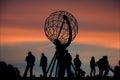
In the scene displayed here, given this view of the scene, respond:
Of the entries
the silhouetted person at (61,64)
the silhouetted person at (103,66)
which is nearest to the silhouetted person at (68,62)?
the silhouetted person at (61,64)

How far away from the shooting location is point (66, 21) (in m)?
36.8

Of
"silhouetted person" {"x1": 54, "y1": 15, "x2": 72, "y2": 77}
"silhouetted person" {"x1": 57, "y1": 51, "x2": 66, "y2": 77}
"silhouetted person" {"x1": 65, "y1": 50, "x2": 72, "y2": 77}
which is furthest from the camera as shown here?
"silhouetted person" {"x1": 54, "y1": 15, "x2": 72, "y2": 77}

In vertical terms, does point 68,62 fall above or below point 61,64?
above

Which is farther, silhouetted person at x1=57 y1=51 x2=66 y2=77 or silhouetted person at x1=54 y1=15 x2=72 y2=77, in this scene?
silhouetted person at x1=54 y1=15 x2=72 y2=77

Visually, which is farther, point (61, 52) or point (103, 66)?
point (61, 52)

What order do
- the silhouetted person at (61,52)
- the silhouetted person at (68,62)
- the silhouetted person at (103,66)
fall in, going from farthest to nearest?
1. the silhouetted person at (61,52)
2. the silhouetted person at (68,62)
3. the silhouetted person at (103,66)

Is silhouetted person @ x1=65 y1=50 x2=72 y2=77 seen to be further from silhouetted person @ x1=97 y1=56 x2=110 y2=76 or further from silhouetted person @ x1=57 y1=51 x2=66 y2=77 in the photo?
silhouetted person @ x1=97 y1=56 x2=110 y2=76

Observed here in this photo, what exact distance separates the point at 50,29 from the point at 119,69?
340 inches

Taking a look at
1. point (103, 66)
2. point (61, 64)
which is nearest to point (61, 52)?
point (61, 64)

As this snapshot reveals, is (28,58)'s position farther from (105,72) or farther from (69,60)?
(105,72)

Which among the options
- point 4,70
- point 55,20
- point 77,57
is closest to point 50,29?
point 55,20

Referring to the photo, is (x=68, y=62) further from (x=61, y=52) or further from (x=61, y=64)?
(x=61, y=52)

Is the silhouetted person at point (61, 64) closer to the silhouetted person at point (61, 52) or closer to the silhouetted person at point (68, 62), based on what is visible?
the silhouetted person at point (61, 52)

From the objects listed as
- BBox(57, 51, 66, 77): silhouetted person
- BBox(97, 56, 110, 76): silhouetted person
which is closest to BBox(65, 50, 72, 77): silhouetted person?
BBox(57, 51, 66, 77): silhouetted person
